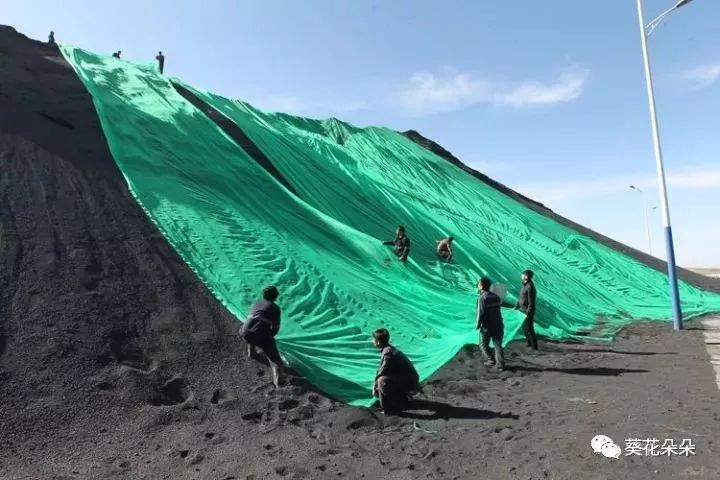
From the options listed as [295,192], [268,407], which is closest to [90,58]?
[295,192]

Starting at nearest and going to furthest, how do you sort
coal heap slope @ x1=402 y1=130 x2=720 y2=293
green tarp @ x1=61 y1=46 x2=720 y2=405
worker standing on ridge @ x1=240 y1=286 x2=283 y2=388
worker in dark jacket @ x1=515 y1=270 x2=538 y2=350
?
worker standing on ridge @ x1=240 y1=286 x2=283 y2=388, green tarp @ x1=61 y1=46 x2=720 y2=405, worker in dark jacket @ x1=515 y1=270 x2=538 y2=350, coal heap slope @ x1=402 y1=130 x2=720 y2=293

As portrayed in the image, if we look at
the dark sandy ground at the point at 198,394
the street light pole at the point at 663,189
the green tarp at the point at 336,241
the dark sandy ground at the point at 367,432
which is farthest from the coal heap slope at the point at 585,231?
the dark sandy ground at the point at 367,432

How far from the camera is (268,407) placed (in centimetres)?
516

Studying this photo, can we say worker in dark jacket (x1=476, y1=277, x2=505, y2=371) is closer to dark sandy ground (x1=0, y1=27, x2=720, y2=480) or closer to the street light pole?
dark sandy ground (x1=0, y1=27, x2=720, y2=480)

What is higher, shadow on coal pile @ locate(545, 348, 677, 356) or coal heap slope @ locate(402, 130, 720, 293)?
A: coal heap slope @ locate(402, 130, 720, 293)

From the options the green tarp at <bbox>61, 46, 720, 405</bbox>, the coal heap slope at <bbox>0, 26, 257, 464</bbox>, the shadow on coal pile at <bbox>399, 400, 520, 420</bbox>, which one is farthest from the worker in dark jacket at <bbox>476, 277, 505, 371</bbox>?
the coal heap slope at <bbox>0, 26, 257, 464</bbox>

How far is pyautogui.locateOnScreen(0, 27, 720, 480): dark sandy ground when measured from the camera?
410 cm

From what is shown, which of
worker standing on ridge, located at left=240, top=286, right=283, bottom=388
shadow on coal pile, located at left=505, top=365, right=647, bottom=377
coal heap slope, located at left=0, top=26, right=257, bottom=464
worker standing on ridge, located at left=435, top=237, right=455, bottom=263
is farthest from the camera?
worker standing on ridge, located at left=435, top=237, right=455, bottom=263

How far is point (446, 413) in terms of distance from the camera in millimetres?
5305

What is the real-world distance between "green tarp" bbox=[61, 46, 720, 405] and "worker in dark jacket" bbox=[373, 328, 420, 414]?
327mm

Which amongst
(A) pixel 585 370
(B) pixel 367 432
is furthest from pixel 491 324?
(B) pixel 367 432

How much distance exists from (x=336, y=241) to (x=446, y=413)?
192 inches

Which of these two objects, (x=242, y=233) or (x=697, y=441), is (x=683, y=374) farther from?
(x=242, y=233)

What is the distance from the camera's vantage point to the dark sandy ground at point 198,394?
13.5ft
